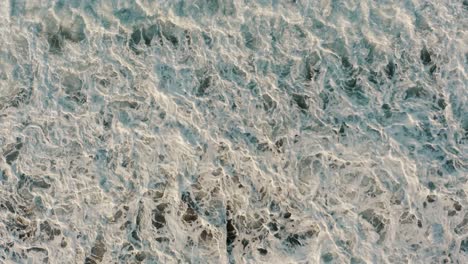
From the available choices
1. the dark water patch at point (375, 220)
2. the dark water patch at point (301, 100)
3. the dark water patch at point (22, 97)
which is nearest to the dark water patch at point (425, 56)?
the dark water patch at point (301, 100)

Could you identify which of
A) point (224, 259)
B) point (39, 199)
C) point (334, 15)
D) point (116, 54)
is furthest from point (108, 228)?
point (334, 15)

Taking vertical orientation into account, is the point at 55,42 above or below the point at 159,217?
above

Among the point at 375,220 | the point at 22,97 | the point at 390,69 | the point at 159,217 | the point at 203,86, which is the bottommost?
the point at 159,217

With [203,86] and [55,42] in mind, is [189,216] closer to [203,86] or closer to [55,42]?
[203,86]

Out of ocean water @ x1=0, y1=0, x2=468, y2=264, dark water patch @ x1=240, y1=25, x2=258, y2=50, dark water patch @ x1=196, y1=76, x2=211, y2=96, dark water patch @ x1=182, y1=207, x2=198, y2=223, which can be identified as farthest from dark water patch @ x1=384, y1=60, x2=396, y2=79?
dark water patch @ x1=182, y1=207, x2=198, y2=223

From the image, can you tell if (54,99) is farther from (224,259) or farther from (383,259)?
(383,259)

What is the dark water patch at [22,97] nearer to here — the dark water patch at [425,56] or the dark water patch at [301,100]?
the dark water patch at [301,100]

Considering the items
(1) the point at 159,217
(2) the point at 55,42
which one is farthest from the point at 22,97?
(1) the point at 159,217

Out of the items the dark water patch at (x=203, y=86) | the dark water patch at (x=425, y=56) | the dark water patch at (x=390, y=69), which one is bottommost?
the dark water patch at (x=203, y=86)

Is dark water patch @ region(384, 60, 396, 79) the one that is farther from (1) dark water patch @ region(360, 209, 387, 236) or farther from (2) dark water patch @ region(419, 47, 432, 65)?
(1) dark water patch @ region(360, 209, 387, 236)
